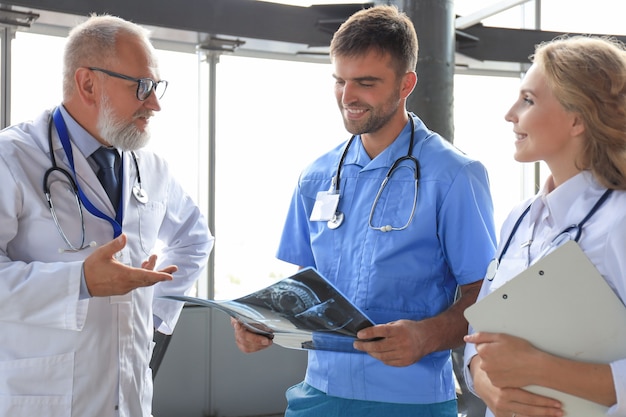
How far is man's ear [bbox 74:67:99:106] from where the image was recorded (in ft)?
6.62

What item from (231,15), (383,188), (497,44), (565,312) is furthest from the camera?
(497,44)

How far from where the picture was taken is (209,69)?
5.00 metres

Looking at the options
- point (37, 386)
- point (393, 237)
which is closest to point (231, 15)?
point (393, 237)

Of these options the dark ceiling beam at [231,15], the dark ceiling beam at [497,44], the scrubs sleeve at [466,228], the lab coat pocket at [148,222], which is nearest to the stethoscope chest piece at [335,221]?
the scrubs sleeve at [466,228]

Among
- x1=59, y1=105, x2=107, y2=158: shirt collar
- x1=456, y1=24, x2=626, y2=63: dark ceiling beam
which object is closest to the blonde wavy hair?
x1=59, y1=105, x2=107, y2=158: shirt collar

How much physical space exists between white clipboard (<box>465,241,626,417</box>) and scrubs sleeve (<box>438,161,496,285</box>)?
439 mm

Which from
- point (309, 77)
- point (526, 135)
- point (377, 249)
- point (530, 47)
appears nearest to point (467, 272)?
point (377, 249)

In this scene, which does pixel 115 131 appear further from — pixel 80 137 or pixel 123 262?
pixel 123 262

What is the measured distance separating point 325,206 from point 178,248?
2.69 ft

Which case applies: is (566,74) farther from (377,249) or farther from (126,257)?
(126,257)

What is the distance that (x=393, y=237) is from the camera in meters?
1.77

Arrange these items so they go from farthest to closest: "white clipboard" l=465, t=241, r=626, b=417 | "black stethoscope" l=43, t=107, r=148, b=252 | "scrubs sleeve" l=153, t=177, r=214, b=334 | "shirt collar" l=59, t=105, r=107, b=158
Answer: "scrubs sleeve" l=153, t=177, r=214, b=334
"shirt collar" l=59, t=105, r=107, b=158
"black stethoscope" l=43, t=107, r=148, b=252
"white clipboard" l=465, t=241, r=626, b=417

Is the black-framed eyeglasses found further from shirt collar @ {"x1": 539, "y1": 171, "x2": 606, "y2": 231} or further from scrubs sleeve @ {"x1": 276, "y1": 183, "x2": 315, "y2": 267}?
shirt collar @ {"x1": 539, "y1": 171, "x2": 606, "y2": 231}

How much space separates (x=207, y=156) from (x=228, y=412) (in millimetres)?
1888
